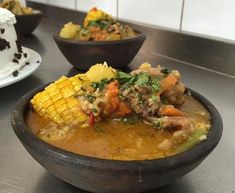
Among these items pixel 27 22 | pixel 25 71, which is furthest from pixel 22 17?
pixel 25 71

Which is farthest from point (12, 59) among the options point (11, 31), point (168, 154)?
point (168, 154)

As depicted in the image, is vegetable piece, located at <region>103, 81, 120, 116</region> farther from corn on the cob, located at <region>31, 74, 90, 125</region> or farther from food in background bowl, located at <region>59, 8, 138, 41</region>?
food in background bowl, located at <region>59, 8, 138, 41</region>

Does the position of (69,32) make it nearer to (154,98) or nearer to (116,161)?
(154,98)

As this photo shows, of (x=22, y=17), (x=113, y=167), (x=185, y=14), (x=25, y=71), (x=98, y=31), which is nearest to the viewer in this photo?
(x=113, y=167)

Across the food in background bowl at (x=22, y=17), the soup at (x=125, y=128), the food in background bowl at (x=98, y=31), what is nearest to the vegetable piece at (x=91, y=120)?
the soup at (x=125, y=128)

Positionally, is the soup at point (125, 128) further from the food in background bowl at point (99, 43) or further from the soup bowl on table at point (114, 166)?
the food in background bowl at point (99, 43)

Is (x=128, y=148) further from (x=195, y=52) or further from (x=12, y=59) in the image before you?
(x=195, y=52)

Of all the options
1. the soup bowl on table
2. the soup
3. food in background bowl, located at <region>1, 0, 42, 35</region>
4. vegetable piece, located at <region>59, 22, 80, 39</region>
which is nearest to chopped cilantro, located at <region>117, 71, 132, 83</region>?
the soup
